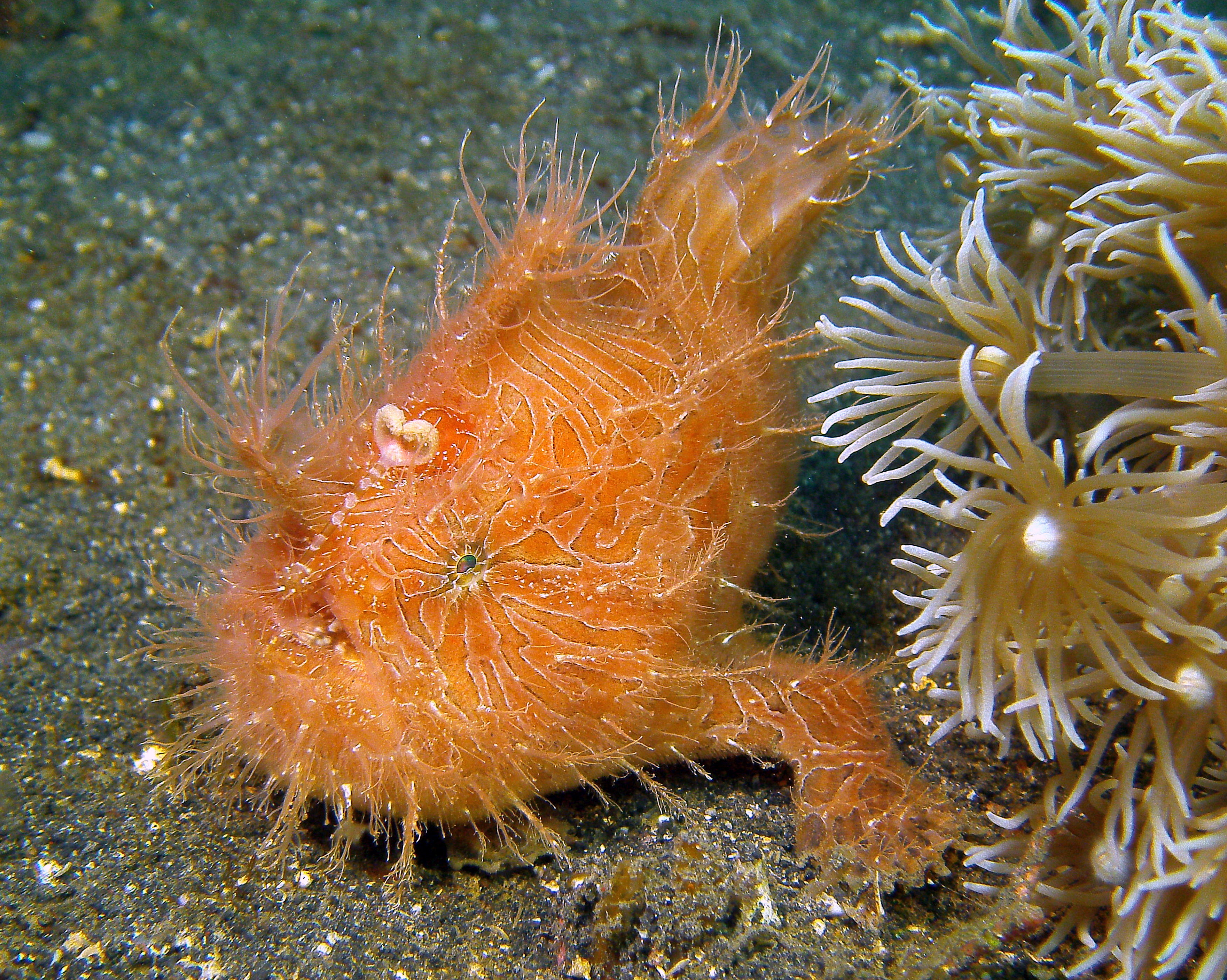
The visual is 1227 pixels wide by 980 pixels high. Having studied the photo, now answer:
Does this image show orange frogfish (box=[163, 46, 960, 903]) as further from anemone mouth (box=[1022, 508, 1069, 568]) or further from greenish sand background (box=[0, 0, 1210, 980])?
anemone mouth (box=[1022, 508, 1069, 568])

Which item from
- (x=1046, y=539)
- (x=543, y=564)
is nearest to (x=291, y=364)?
(x=543, y=564)

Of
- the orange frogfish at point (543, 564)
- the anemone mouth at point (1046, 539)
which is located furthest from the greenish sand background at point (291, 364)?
the anemone mouth at point (1046, 539)

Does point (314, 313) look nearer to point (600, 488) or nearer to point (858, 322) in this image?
point (600, 488)

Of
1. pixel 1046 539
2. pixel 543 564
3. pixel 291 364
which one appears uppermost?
pixel 1046 539

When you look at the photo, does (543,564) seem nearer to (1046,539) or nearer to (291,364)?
(1046,539)

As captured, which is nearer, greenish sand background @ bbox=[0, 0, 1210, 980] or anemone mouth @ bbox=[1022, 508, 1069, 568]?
anemone mouth @ bbox=[1022, 508, 1069, 568]

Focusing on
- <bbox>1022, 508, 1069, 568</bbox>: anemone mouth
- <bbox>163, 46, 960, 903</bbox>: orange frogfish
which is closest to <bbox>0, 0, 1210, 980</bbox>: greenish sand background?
<bbox>163, 46, 960, 903</bbox>: orange frogfish

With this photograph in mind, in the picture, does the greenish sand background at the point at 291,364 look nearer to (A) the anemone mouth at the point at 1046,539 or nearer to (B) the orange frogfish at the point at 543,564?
(B) the orange frogfish at the point at 543,564

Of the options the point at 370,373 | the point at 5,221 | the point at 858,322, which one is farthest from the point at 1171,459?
the point at 5,221
